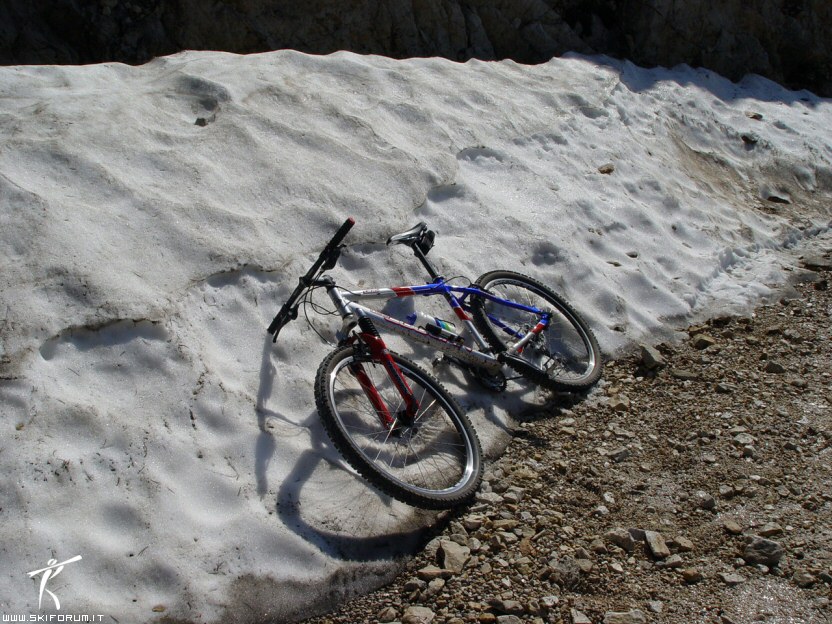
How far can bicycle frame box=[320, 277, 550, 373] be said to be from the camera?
4.59m

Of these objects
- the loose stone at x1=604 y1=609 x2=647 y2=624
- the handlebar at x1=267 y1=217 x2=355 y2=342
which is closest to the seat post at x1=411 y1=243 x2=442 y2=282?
the handlebar at x1=267 y1=217 x2=355 y2=342

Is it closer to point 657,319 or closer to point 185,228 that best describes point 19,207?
point 185,228

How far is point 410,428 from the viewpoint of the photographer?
4566 millimetres

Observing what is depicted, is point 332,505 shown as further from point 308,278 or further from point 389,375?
point 308,278

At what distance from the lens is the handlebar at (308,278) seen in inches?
180

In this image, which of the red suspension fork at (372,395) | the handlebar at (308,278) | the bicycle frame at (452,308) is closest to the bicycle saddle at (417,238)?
the bicycle frame at (452,308)

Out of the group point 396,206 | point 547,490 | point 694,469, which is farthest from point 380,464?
point 396,206

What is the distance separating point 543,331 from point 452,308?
2.11 ft

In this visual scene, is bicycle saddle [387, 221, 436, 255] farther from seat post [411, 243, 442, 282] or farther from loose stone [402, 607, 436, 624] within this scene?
loose stone [402, 607, 436, 624]

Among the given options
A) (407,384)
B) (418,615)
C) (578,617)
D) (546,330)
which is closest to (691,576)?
(578,617)

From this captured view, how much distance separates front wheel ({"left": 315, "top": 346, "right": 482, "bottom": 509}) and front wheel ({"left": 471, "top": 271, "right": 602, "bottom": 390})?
78cm

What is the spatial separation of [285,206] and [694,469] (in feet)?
10.3

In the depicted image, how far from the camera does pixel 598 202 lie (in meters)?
7.04

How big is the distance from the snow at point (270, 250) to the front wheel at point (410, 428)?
0.22 meters
